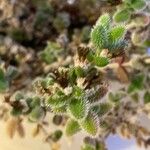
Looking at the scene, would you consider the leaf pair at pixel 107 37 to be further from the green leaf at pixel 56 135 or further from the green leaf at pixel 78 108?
A: the green leaf at pixel 56 135

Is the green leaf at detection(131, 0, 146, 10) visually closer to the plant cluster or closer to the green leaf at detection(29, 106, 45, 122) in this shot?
the plant cluster

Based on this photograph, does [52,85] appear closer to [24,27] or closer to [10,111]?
[10,111]

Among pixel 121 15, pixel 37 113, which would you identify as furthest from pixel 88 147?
pixel 121 15

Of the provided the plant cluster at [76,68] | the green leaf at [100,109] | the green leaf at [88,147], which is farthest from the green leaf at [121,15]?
the green leaf at [88,147]

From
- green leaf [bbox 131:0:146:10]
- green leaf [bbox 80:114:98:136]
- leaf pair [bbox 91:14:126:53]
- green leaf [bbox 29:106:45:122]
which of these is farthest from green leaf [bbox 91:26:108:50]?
green leaf [bbox 29:106:45:122]

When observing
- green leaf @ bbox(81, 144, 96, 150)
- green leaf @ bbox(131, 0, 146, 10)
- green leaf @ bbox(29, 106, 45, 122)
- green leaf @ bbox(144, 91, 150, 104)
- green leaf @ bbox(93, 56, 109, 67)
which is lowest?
green leaf @ bbox(81, 144, 96, 150)

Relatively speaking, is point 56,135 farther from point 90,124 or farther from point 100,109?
point 90,124
